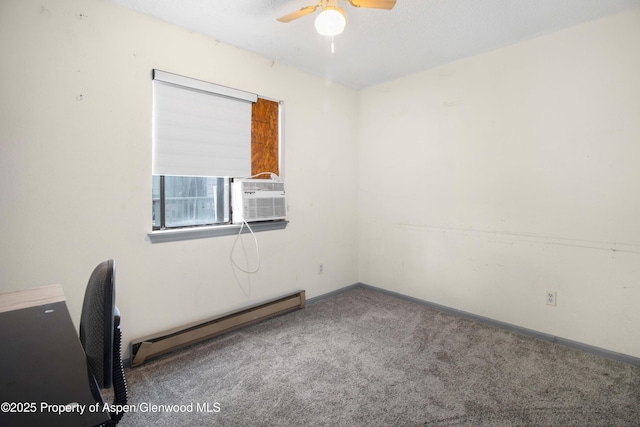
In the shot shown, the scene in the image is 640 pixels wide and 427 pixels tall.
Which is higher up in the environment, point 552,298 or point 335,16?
point 335,16

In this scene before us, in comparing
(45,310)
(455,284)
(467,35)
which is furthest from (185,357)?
(467,35)

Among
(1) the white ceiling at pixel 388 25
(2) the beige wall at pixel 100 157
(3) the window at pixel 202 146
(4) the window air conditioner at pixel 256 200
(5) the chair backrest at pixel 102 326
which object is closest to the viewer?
(5) the chair backrest at pixel 102 326

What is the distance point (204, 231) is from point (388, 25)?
2.17 metres

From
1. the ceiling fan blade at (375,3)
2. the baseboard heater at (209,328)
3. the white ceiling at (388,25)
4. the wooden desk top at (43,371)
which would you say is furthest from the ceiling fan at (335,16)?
the baseboard heater at (209,328)

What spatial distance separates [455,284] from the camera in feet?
10.5

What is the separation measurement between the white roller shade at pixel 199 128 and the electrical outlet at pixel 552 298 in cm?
277

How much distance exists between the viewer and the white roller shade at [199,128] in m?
2.41

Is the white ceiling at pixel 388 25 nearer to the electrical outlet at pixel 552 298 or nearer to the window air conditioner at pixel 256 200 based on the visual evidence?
the window air conditioner at pixel 256 200

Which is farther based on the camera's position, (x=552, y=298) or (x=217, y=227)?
(x=217, y=227)

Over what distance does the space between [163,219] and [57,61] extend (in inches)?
46.7

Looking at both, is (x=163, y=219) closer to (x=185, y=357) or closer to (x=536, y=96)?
(x=185, y=357)

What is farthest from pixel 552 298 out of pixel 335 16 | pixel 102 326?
pixel 102 326

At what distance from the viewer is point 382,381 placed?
208 centimetres

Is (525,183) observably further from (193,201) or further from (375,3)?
(193,201)
